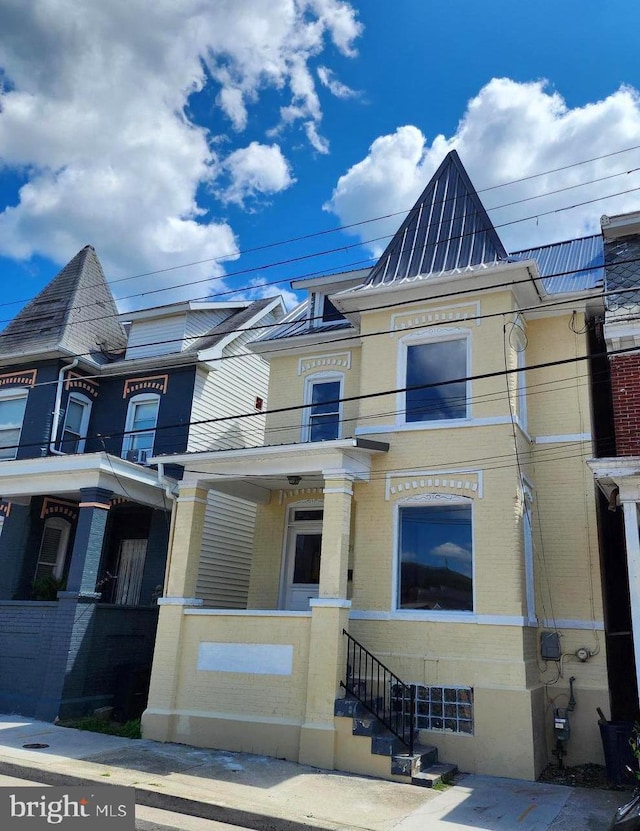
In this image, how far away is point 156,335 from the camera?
17766mm

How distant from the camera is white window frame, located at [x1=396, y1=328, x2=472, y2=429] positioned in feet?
38.3

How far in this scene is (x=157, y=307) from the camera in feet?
58.0

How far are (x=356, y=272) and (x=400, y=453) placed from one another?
5.33 m

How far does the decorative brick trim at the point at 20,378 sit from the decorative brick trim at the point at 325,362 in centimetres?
689

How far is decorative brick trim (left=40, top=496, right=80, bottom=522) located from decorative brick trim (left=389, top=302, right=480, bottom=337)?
8883 millimetres

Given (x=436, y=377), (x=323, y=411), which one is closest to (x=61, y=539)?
(x=323, y=411)

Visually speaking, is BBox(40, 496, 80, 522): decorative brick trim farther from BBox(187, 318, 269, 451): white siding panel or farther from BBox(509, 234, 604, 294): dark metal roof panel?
BBox(509, 234, 604, 294): dark metal roof panel


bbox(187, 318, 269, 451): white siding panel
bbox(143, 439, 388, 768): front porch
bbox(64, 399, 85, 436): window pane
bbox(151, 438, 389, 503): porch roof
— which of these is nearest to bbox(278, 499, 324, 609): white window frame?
bbox(151, 438, 389, 503): porch roof

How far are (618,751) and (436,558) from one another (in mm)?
3676

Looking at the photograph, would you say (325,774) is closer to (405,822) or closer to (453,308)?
(405,822)

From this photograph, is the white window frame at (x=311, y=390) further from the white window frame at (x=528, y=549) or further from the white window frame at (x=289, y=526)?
the white window frame at (x=528, y=549)

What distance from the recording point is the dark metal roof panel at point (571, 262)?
13023 millimetres

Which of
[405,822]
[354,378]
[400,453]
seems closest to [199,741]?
[405,822]

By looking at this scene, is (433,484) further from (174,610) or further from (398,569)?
(174,610)
